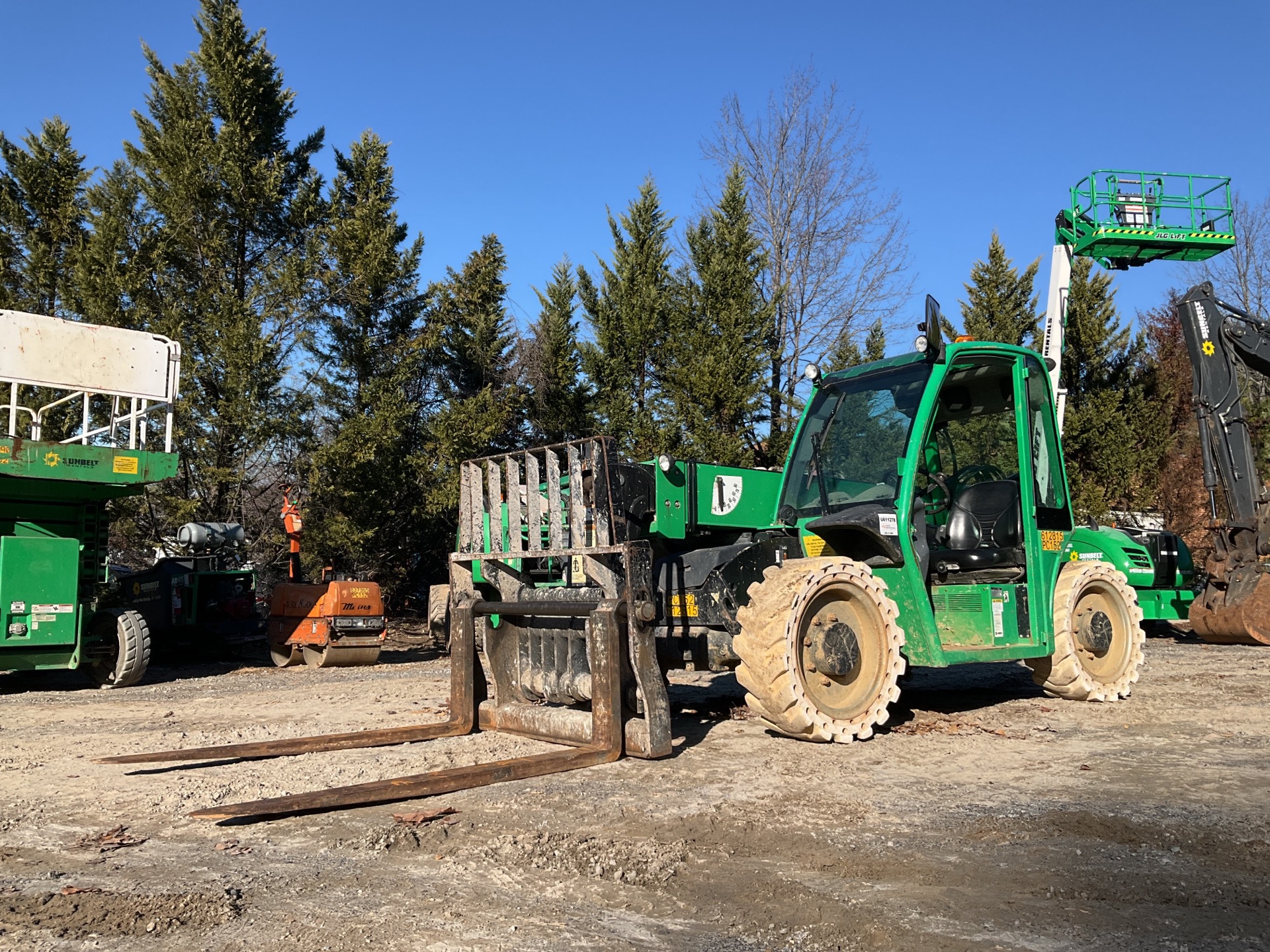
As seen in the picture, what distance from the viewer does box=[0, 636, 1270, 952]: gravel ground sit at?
11.0 ft

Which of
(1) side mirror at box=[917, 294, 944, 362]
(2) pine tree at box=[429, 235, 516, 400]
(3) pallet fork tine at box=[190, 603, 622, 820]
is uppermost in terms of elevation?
(2) pine tree at box=[429, 235, 516, 400]

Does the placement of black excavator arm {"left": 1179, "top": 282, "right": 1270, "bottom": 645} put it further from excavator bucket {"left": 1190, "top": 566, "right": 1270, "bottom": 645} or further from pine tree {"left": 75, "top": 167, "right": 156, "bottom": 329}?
pine tree {"left": 75, "top": 167, "right": 156, "bottom": 329}

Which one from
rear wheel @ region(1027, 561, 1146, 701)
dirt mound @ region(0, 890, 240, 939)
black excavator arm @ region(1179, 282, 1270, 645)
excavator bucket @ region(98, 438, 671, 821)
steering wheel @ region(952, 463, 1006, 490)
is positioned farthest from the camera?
black excavator arm @ region(1179, 282, 1270, 645)

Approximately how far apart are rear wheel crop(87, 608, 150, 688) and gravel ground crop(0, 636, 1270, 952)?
4.74 metres

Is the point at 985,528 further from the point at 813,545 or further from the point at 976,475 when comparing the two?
the point at 813,545

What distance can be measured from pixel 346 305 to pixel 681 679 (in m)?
11.1

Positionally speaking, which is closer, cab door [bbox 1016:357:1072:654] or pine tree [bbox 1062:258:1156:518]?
cab door [bbox 1016:357:1072:654]

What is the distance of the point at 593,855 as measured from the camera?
4.16m

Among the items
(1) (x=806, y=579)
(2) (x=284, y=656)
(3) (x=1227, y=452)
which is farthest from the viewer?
(3) (x=1227, y=452)

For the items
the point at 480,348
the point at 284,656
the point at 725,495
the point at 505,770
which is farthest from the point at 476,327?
the point at 505,770

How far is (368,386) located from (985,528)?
1267 cm

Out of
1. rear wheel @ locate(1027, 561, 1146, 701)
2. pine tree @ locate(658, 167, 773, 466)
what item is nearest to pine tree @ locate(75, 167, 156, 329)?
pine tree @ locate(658, 167, 773, 466)

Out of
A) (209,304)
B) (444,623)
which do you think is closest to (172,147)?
(209,304)

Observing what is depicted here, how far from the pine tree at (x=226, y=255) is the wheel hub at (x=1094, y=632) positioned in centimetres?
1319
